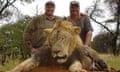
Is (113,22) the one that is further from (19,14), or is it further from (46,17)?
(46,17)

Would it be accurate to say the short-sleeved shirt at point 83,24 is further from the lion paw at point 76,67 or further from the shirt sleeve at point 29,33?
the lion paw at point 76,67

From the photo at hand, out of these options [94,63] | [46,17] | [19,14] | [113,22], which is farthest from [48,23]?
[113,22]

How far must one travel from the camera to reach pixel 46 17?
776 cm

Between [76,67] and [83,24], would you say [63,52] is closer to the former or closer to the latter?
[76,67]

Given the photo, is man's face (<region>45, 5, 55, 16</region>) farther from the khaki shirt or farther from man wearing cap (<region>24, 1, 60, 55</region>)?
the khaki shirt

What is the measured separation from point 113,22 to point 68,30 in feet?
89.9

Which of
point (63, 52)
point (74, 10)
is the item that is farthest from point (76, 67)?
point (74, 10)

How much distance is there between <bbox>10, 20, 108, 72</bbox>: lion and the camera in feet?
20.9

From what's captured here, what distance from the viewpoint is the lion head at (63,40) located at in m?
6.31

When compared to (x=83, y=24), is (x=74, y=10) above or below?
above

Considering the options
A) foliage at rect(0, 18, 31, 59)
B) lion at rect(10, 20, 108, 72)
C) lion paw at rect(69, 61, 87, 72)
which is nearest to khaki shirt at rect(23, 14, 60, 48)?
lion at rect(10, 20, 108, 72)

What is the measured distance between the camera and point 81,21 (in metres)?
7.55

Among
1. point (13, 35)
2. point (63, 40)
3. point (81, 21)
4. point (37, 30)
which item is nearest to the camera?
point (63, 40)

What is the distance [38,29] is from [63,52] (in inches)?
63.5
